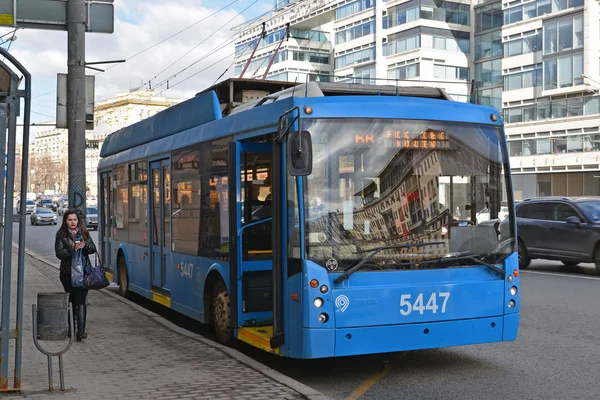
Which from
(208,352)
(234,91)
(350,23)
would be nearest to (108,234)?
(234,91)

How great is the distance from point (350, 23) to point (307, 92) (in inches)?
2464

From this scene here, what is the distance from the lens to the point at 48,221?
58.6 m

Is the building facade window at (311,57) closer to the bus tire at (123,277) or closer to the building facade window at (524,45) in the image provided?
the building facade window at (524,45)

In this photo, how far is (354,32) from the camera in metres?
68.2

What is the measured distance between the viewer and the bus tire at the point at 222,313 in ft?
29.6

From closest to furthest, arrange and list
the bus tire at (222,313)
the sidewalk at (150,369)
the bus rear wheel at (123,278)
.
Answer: the sidewalk at (150,369)
the bus tire at (222,313)
the bus rear wheel at (123,278)

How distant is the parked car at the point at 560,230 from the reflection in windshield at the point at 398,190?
432 inches

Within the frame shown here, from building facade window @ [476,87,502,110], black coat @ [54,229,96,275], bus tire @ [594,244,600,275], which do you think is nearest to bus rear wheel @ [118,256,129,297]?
black coat @ [54,229,96,275]

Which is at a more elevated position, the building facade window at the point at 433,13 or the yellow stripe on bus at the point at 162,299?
the building facade window at the point at 433,13

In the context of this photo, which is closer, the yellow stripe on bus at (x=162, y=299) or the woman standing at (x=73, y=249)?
the woman standing at (x=73, y=249)

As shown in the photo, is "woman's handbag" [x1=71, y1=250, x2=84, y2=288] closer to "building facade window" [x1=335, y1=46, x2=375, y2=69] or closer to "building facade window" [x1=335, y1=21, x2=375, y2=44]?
"building facade window" [x1=335, y1=46, x2=375, y2=69]

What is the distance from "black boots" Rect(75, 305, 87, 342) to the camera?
934 cm

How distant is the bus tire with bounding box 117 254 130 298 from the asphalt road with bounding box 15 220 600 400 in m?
3.12

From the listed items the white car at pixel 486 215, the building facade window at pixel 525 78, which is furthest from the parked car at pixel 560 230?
the building facade window at pixel 525 78
